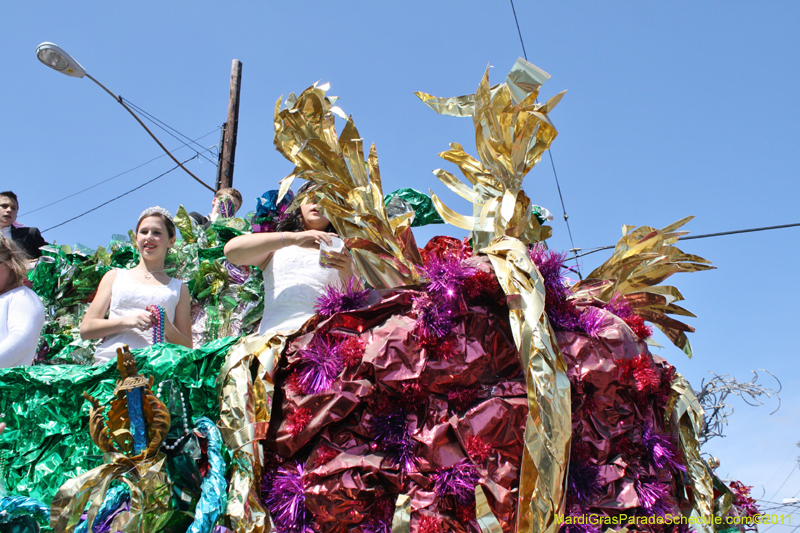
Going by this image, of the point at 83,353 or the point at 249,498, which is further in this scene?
the point at 83,353

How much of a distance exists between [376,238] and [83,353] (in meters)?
2.36

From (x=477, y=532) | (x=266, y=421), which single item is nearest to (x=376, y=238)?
(x=266, y=421)

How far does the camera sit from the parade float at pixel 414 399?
1.81 metres

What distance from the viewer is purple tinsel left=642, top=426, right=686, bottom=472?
1.98 meters

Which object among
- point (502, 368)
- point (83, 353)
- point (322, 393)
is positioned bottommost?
point (322, 393)

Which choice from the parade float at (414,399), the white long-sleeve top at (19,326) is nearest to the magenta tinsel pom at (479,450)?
the parade float at (414,399)

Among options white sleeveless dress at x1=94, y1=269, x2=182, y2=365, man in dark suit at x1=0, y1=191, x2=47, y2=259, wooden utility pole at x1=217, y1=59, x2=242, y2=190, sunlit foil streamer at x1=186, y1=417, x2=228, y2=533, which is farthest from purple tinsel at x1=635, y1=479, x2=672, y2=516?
wooden utility pole at x1=217, y1=59, x2=242, y2=190

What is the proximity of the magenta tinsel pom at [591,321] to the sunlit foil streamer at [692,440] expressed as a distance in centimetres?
38

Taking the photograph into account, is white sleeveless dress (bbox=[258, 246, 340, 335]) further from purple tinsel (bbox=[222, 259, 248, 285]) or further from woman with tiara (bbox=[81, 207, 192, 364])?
purple tinsel (bbox=[222, 259, 248, 285])

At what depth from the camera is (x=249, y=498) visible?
1874 mm

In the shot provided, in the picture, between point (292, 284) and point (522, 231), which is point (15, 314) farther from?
point (522, 231)

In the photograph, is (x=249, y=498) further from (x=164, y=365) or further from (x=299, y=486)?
(x=164, y=365)

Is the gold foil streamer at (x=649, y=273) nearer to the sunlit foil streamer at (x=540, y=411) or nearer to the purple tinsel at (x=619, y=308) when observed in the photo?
the purple tinsel at (x=619, y=308)

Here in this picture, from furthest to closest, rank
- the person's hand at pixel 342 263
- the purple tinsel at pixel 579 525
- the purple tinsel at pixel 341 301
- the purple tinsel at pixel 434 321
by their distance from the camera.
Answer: the person's hand at pixel 342 263 → the purple tinsel at pixel 341 301 → the purple tinsel at pixel 434 321 → the purple tinsel at pixel 579 525
